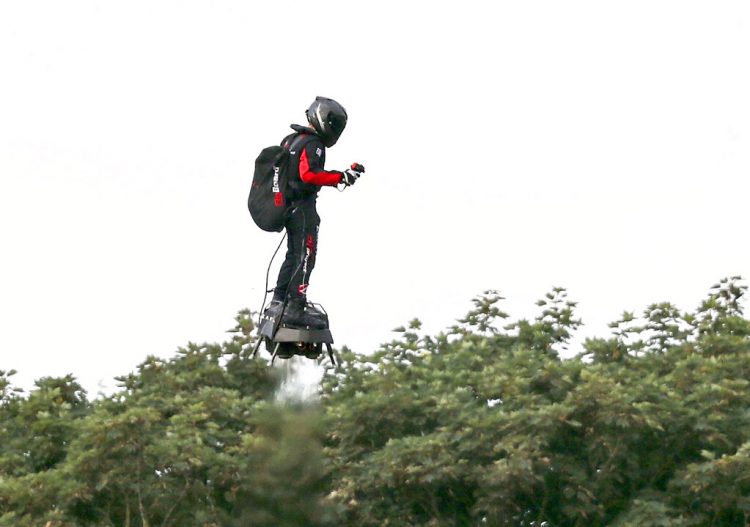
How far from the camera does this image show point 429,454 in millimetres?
27172

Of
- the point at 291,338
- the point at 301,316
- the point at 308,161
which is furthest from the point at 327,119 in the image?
the point at 291,338

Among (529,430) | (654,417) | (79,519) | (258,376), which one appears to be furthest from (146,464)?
(654,417)

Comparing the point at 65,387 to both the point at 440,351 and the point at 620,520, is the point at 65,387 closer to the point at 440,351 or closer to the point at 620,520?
the point at 440,351

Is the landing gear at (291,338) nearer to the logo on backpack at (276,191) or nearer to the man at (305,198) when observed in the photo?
the man at (305,198)

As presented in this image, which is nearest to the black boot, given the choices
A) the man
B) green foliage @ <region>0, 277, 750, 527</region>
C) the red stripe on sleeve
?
the man

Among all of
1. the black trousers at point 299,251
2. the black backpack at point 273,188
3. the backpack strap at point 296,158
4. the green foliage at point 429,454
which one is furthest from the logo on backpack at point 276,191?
the green foliage at point 429,454

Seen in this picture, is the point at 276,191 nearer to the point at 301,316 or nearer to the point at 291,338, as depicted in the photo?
the point at 301,316

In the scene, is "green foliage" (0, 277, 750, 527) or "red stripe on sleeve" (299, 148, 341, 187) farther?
"green foliage" (0, 277, 750, 527)

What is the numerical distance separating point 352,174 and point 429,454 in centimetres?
790

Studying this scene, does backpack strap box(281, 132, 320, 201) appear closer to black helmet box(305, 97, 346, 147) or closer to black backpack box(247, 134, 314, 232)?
black backpack box(247, 134, 314, 232)

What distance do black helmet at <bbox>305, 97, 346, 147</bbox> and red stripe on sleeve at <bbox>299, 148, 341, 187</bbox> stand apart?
0.31 metres

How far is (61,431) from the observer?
29328 mm

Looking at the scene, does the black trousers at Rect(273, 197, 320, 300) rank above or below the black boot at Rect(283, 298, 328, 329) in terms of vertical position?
above

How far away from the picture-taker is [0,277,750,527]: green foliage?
88.5 feet
